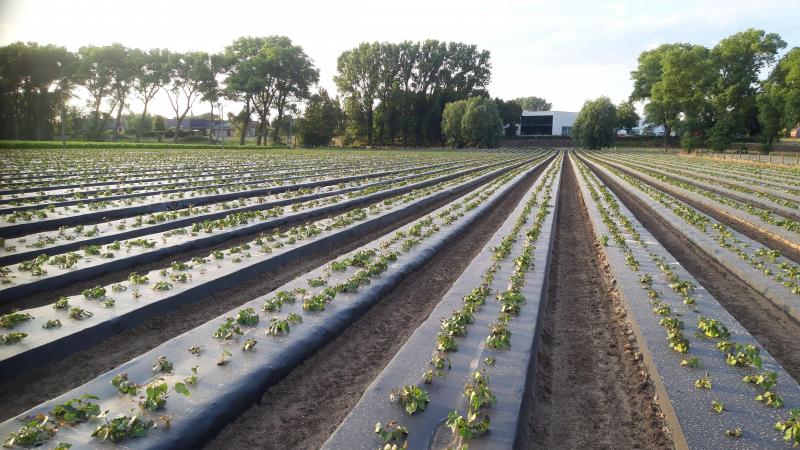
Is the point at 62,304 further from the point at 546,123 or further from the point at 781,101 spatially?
the point at 546,123

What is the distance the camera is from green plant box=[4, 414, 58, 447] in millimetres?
3721

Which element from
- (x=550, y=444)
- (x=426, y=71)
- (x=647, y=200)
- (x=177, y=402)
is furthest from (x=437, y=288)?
(x=426, y=71)

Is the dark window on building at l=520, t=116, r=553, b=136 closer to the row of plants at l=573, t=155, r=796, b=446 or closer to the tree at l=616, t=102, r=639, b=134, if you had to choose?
the tree at l=616, t=102, r=639, b=134

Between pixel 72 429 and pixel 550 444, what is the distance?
4205 mm

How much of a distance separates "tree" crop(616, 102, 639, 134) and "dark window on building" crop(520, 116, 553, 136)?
2051cm

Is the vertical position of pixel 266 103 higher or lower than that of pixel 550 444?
higher

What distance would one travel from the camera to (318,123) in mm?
84188

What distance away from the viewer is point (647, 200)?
64.4 ft

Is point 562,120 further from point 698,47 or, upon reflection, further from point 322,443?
point 322,443

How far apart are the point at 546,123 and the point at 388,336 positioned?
144 m

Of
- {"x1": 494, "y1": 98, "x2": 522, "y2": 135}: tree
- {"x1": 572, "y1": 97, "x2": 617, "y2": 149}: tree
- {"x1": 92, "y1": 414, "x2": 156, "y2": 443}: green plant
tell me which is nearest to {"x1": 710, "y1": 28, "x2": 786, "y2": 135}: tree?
{"x1": 572, "y1": 97, "x2": 617, "y2": 149}: tree

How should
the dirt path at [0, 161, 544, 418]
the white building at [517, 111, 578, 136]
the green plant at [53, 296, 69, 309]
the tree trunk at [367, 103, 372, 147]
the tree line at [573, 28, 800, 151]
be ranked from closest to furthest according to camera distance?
1. the dirt path at [0, 161, 544, 418]
2. the green plant at [53, 296, 69, 309]
3. the tree line at [573, 28, 800, 151]
4. the tree trunk at [367, 103, 372, 147]
5. the white building at [517, 111, 578, 136]

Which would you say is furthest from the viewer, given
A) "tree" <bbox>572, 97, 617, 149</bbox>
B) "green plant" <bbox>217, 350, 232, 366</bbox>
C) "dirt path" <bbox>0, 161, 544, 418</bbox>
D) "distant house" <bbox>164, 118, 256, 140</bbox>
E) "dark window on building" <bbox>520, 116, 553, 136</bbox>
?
"dark window on building" <bbox>520, 116, 553, 136</bbox>

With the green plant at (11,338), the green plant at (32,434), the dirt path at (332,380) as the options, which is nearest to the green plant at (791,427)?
the dirt path at (332,380)
